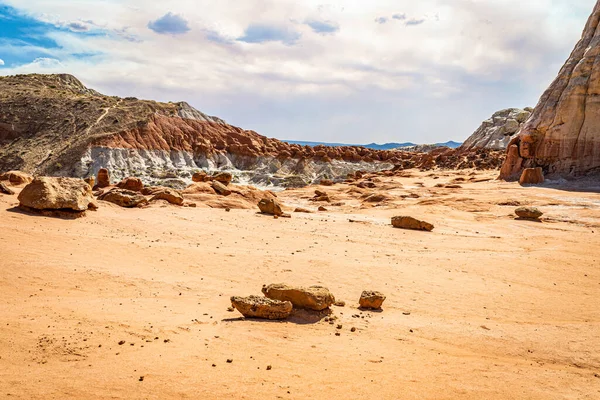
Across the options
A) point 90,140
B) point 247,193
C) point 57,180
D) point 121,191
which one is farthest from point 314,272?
point 90,140

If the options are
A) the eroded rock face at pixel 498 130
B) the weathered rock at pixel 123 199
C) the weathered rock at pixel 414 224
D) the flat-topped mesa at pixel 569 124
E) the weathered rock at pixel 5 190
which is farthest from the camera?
the eroded rock face at pixel 498 130

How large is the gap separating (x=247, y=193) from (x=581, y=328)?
16.7m

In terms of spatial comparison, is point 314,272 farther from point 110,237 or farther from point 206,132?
point 206,132

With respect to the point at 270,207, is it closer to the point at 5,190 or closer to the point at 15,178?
the point at 5,190

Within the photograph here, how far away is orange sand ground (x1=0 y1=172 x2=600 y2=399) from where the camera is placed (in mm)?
4680

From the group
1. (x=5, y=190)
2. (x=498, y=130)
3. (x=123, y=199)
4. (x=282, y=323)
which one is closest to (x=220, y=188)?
(x=123, y=199)

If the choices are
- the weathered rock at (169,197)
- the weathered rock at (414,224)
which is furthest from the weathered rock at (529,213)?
the weathered rock at (169,197)

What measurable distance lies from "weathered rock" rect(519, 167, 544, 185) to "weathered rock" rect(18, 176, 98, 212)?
2590cm

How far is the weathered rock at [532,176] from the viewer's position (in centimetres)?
2833

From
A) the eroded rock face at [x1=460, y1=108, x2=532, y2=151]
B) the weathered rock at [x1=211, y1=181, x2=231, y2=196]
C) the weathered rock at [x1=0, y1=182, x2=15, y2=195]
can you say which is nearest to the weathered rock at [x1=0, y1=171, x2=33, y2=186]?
the weathered rock at [x1=0, y1=182, x2=15, y2=195]

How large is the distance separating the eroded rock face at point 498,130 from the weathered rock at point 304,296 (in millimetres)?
62057

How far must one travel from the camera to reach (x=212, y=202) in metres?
19.4

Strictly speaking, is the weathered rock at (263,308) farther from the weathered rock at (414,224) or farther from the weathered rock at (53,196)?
the weathered rock at (414,224)

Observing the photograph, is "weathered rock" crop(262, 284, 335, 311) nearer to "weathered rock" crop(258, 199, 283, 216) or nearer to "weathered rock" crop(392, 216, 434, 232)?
"weathered rock" crop(392, 216, 434, 232)
